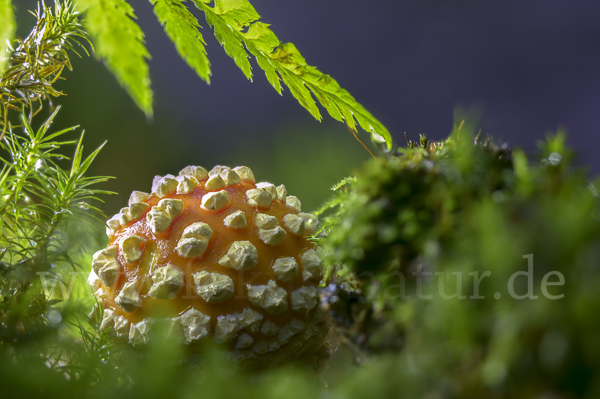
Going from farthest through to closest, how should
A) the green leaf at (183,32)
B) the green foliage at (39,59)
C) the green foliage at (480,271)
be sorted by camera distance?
the green foliage at (39,59) → the green leaf at (183,32) → the green foliage at (480,271)

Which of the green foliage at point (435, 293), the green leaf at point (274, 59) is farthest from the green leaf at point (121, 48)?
the green leaf at point (274, 59)

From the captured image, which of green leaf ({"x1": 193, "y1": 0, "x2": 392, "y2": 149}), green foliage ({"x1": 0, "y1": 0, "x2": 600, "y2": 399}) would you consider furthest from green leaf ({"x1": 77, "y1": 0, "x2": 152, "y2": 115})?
green leaf ({"x1": 193, "y1": 0, "x2": 392, "y2": 149})

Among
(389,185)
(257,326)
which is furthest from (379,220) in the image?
(257,326)

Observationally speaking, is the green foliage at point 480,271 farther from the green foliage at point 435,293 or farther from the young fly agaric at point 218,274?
the young fly agaric at point 218,274

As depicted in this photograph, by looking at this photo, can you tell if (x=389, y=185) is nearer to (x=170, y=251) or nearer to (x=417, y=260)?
(x=417, y=260)

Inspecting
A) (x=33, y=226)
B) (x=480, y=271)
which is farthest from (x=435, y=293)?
(x=33, y=226)

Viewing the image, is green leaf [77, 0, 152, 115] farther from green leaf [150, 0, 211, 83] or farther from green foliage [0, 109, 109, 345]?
green foliage [0, 109, 109, 345]
